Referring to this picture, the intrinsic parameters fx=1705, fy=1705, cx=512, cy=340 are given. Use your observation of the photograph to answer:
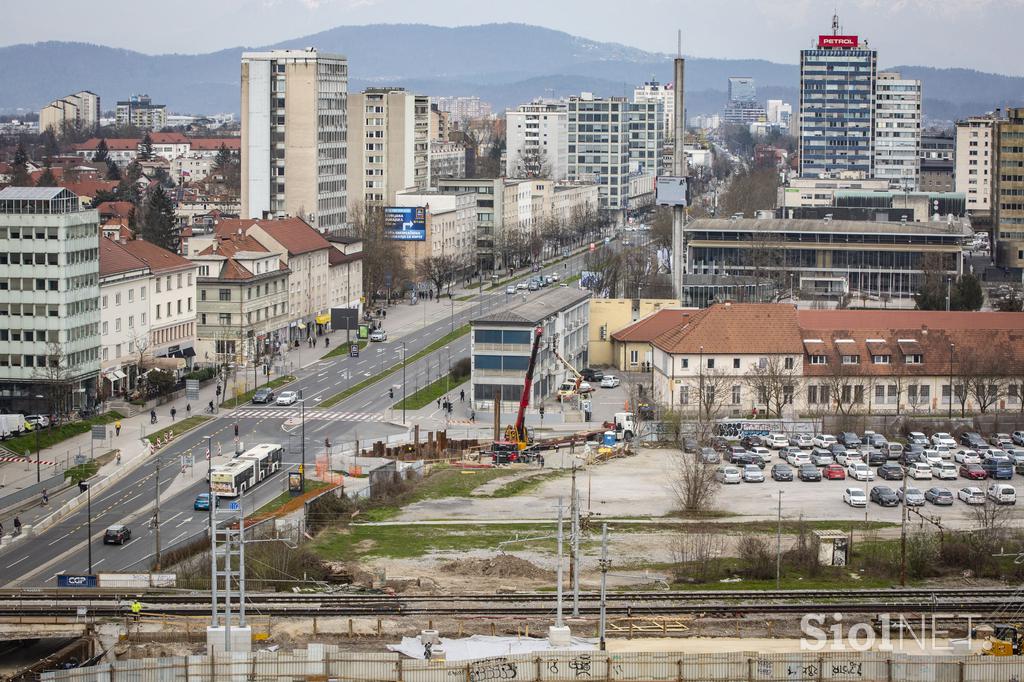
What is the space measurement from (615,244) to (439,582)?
4244 inches

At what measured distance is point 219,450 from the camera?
63969mm

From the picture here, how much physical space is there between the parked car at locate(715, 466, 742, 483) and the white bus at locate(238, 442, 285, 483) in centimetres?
1571

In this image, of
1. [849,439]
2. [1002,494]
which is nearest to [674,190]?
[849,439]

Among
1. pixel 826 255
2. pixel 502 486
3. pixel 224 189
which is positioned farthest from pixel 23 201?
pixel 224 189

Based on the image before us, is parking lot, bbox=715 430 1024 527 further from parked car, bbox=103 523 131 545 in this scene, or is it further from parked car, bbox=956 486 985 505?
parked car, bbox=103 523 131 545

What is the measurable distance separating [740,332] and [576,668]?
40546mm

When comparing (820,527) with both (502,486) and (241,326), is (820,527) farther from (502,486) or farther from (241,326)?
(241,326)

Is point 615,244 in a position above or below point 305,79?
below

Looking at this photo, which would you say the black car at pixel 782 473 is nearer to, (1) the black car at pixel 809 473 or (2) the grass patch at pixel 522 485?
Answer: (1) the black car at pixel 809 473

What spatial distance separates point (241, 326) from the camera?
83688 mm

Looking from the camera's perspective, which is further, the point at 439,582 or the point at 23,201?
the point at 23,201

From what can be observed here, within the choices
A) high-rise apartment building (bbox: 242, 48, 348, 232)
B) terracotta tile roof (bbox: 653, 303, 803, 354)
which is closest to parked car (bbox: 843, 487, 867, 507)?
terracotta tile roof (bbox: 653, 303, 803, 354)

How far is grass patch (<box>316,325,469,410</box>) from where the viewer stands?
7519 cm

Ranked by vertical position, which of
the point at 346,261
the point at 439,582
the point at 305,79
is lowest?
the point at 439,582
